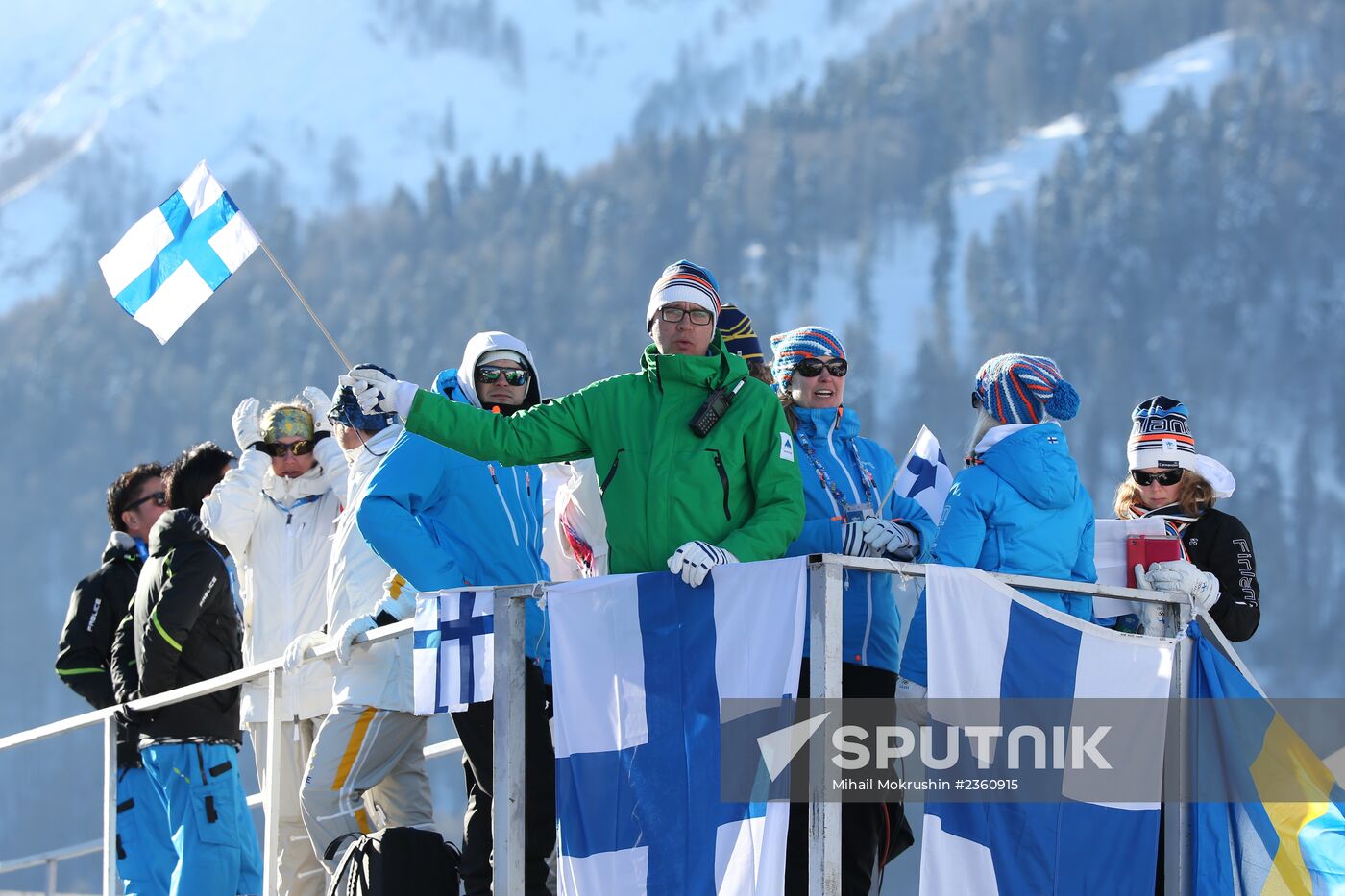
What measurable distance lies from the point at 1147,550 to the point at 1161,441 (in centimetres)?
81

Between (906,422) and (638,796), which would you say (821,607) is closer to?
(638,796)

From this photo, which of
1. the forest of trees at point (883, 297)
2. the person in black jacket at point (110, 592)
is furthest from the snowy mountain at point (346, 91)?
the person in black jacket at point (110, 592)

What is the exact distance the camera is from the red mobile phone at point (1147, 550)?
5.76 metres

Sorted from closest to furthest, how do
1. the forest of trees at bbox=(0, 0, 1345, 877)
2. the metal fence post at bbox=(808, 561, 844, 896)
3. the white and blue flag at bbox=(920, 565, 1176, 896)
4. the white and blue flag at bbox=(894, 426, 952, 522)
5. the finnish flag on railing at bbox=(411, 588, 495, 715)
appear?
the metal fence post at bbox=(808, 561, 844, 896), the white and blue flag at bbox=(920, 565, 1176, 896), the finnish flag on railing at bbox=(411, 588, 495, 715), the white and blue flag at bbox=(894, 426, 952, 522), the forest of trees at bbox=(0, 0, 1345, 877)

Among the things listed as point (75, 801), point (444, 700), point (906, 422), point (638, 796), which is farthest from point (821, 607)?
point (906, 422)

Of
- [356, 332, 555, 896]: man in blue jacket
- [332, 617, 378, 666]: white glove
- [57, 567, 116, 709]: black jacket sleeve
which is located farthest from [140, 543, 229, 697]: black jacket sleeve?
[356, 332, 555, 896]: man in blue jacket

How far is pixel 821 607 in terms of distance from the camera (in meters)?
4.67

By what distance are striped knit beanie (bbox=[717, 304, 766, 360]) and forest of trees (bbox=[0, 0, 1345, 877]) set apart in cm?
10677

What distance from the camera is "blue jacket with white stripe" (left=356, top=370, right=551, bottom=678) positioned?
5680 millimetres

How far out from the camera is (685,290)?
5.32m

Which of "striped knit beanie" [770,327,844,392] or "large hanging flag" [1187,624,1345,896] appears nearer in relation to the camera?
"large hanging flag" [1187,624,1345,896]

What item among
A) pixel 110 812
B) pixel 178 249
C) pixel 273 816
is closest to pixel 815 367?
pixel 273 816

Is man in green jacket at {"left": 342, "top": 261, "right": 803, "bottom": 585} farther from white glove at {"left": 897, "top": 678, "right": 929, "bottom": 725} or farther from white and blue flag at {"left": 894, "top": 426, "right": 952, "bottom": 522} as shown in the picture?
white and blue flag at {"left": 894, "top": 426, "right": 952, "bottom": 522}

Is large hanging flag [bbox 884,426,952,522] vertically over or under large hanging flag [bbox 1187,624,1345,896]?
over
